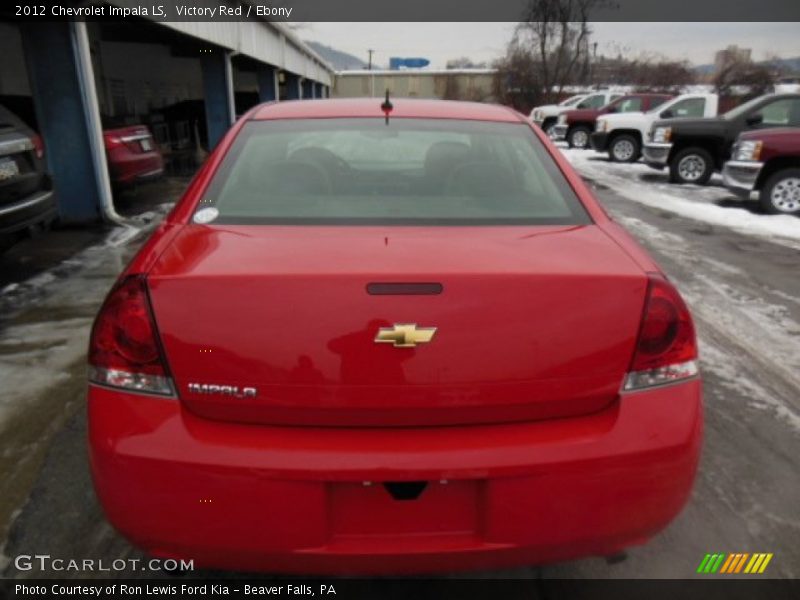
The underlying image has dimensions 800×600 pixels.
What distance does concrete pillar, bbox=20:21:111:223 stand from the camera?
735cm

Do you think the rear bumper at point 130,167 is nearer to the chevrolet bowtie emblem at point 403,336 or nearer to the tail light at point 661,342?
the chevrolet bowtie emblem at point 403,336

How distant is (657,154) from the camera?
13.0m

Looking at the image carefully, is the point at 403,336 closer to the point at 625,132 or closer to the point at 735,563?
the point at 735,563

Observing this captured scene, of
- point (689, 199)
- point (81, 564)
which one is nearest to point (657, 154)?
point (689, 199)

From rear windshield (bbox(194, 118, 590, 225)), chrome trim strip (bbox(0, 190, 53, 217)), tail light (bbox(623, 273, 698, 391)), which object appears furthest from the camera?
chrome trim strip (bbox(0, 190, 53, 217))

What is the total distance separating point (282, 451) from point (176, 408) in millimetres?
314

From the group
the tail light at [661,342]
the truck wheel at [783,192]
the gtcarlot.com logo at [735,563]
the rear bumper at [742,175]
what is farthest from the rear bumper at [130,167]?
the truck wheel at [783,192]

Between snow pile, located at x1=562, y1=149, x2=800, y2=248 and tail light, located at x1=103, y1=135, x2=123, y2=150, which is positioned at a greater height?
tail light, located at x1=103, y1=135, x2=123, y2=150

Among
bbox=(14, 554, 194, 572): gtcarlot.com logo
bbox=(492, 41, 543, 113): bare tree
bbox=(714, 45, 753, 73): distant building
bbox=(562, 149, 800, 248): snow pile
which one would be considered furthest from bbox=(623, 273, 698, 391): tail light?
bbox=(714, 45, 753, 73): distant building

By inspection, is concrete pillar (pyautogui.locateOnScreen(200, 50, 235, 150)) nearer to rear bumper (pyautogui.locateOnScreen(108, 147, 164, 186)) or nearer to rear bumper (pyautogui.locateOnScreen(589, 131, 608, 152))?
rear bumper (pyautogui.locateOnScreen(108, 147, 164, 186))

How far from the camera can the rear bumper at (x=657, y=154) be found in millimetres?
12778

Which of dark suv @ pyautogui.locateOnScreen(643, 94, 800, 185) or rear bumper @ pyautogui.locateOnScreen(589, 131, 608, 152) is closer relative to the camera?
dark suv @ pyautogui.locateOnScreen(643, 94, 800, 185)

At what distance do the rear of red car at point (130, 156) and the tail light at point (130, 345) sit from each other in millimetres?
7514

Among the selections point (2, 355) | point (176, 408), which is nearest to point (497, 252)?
point (176, 408)
